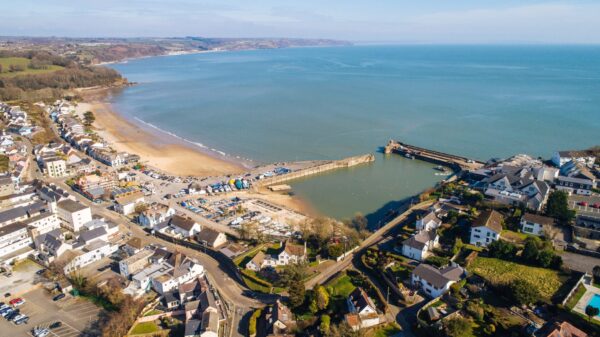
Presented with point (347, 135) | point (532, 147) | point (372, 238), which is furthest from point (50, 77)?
point (532, 147)

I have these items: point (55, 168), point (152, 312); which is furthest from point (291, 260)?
point (55, 168)

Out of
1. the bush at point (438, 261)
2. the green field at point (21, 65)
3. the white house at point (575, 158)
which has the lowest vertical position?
the bush at point (438, 261)

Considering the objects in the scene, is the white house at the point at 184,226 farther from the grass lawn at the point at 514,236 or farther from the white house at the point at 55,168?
the grass lawn at the point at 514,236

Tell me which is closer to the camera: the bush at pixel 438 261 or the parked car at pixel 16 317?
the parked car at pixel 16 317

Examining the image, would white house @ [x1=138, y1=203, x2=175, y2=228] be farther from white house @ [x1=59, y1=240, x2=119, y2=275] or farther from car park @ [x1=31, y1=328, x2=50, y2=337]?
car park @ [x1=31, y1=328, x2=50, y2=337]

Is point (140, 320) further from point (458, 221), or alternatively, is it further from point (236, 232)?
point (458, 221)

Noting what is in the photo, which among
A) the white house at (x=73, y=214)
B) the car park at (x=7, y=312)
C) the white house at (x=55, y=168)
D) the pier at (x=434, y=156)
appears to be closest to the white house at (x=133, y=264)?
the car park at (x=7, y=312)
